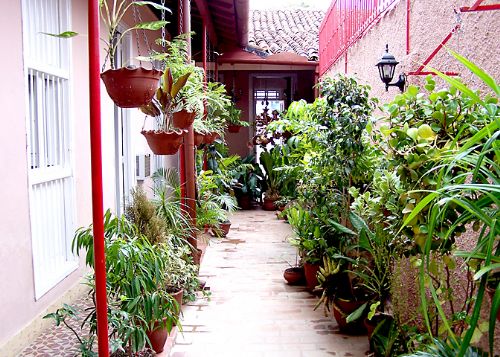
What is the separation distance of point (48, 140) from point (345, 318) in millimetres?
2752

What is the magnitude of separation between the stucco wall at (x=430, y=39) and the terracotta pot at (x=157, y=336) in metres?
2.42

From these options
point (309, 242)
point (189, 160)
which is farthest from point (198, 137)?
point (309, 242)

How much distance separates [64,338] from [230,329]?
1.27 metres

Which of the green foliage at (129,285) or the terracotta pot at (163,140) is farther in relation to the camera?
the terracotta pot at (163,140)

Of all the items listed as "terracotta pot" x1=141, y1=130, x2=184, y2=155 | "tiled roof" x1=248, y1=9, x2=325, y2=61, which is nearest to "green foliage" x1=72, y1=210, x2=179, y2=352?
"terracotta pot" x1=141, y1=130, x2=184, y2=155

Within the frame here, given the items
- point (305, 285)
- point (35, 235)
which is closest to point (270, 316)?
point (305, 285)

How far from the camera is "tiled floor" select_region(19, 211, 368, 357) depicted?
3568mm

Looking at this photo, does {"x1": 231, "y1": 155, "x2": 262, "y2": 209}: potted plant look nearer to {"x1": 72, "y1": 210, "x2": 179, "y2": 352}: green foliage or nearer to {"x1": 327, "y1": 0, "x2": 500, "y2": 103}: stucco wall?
{"x1": 327, "y1": 0, "x2": 500, "y2": 103}: stucco wall

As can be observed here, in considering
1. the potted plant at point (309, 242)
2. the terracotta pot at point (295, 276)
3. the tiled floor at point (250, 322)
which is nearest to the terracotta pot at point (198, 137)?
the potted plant at point (309, 242)

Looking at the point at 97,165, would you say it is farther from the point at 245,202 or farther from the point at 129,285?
the point at 245,202

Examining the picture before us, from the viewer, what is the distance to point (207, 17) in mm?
7414

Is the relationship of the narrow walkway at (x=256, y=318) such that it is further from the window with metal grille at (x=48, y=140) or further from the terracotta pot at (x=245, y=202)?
the terracotta pot at (x=245, y=202)

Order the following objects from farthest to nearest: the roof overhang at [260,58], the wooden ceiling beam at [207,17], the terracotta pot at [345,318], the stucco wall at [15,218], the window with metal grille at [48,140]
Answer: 1. the roof overhang at [260,58]
2. the wooden ceiling beam at [207,17]
3. the terracotta pot at [345,318]
4. the window with metal grille at [48,140]
5. the stucco wall at [15,218]

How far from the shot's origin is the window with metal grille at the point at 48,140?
3641 millimetres
